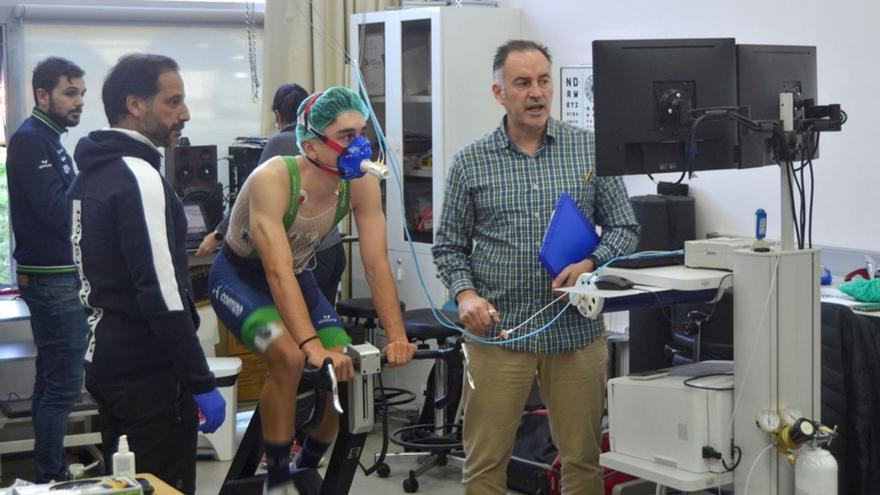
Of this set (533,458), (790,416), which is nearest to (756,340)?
(790,416)

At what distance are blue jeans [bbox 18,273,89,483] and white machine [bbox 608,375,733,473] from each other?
2.19 meters

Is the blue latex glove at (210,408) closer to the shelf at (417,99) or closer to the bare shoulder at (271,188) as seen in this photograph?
the bare shoulder at (271,188)

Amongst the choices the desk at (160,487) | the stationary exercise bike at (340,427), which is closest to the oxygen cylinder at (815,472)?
the stationary exercise bike at (340,427)

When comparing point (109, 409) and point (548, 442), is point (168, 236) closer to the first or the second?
point (109, 409)

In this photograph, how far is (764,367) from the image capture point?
106 inches

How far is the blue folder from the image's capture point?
3008mm

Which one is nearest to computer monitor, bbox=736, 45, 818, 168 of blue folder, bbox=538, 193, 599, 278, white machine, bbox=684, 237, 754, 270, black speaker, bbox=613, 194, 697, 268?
white machine, bbox=684, 237, 754, 270

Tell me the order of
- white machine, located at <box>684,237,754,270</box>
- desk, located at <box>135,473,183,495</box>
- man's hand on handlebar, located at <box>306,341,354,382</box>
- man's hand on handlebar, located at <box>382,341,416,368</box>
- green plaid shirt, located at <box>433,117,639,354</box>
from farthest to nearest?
green plaid shirt, located at <box>433,117,639,354</box> → white machine, located at <box>684,237,754,270</box> → man's hand on handlebar, located at <box>382,341,416,368</box> → man's hand on handlebar, located at <box>306,341,354,382</box> → desk, located at <box>135,473,183,495</box>

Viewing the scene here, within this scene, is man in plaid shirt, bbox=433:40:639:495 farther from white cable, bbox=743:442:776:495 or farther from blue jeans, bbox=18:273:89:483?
blue jeans, bbox=18:273:89:483

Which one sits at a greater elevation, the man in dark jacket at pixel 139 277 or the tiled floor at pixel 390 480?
the man in dark jacket at pixel 139 277

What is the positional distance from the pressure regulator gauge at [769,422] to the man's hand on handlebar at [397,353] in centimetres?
82

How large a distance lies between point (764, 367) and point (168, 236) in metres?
1.41

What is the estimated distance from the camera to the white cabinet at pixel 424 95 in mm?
5234

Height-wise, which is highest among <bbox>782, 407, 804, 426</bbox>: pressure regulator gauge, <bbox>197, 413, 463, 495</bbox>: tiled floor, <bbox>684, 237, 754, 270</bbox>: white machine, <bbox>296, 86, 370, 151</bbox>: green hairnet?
<bbox>296, 86, 370, 151</bbox>: green hairnet
